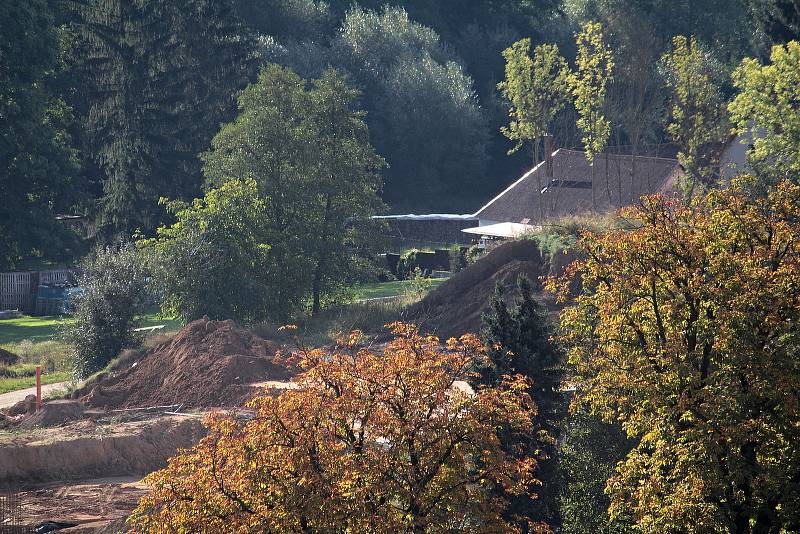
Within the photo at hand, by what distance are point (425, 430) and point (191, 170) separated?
53.3 meters

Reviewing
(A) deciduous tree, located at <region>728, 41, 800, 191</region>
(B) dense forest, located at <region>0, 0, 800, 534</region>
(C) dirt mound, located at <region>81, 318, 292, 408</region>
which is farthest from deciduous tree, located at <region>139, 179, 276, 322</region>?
(A) deciduous tree, located at <region>728, 41, 800, 191</region>

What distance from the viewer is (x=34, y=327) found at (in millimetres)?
50281

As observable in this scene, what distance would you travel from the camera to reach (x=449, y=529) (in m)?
14.6

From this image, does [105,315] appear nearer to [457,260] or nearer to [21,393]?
[21,393]

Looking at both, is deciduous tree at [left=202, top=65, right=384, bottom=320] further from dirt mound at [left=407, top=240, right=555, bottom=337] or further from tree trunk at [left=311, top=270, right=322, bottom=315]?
dirt mound at [left=407, top=240, right=555, bottom=337]

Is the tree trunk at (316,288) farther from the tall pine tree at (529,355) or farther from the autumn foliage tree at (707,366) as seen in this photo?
the autumn foliage tree at (707,366)

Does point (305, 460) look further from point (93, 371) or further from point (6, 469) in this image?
point (93, 371)

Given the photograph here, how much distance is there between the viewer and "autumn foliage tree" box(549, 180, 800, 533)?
15.9m

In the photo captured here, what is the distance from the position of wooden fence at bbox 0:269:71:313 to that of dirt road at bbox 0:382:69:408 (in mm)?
20155

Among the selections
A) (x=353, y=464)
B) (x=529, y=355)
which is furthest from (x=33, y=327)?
(x=353, y=464)

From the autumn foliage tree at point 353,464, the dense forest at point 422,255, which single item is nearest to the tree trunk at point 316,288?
the dense forest at point 422,255

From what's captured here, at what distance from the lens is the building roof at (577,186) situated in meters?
56.4

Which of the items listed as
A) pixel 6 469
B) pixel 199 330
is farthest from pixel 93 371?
pixel 6 469

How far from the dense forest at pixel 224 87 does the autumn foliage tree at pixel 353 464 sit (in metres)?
33.8
